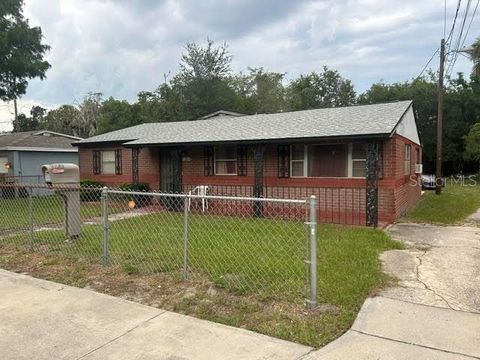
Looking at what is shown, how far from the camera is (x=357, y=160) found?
12000 millimetres

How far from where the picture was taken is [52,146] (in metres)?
22.8

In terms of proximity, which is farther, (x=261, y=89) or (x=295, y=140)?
(x=261, y=89)

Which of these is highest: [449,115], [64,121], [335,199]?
[64,121]

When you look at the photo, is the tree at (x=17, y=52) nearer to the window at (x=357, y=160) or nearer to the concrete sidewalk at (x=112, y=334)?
the window at (x=357, y=160)

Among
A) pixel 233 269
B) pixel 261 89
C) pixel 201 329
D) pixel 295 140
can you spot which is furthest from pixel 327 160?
pixel 261 89

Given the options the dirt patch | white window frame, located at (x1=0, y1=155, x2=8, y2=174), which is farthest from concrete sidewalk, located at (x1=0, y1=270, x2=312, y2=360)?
white window frame, located at (x1=0, y1=155, x2=8, y2=174)

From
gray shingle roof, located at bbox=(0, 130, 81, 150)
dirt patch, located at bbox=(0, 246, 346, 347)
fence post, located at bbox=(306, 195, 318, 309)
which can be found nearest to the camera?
dirt patch, located at bbox=(0, 246, 346, 347)

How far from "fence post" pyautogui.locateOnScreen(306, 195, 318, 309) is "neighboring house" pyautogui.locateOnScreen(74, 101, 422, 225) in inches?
255

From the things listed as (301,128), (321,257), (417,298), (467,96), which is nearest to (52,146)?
(301,128)

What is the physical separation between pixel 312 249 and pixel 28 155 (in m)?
20.9

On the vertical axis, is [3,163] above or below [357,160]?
above

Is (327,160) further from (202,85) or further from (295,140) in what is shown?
(202,85)

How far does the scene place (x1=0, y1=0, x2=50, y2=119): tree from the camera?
16.2 metres

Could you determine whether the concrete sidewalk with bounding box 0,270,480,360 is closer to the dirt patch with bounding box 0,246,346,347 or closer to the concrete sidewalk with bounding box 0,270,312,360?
the concrete sidewalk with bounding box 0,270,312,360
